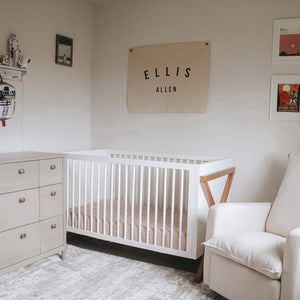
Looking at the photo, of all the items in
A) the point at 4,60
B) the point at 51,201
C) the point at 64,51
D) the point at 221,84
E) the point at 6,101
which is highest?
the point at 64,51

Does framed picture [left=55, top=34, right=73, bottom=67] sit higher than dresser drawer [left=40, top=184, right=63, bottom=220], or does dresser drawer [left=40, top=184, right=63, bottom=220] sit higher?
framed picture [left=55, top=34, right=73, bottom=67]

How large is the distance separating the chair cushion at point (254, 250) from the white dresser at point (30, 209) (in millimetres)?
1204

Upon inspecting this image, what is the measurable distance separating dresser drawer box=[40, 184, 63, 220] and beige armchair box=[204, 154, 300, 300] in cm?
117

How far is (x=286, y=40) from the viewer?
2.78 metres

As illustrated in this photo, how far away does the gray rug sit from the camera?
7.27ft

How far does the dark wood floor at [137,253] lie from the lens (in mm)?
2762

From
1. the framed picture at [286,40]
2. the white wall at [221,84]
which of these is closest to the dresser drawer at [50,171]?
the white wall at [221,84]

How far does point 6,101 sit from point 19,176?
0.69 m

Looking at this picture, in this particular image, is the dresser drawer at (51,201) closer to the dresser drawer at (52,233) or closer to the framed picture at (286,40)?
the dresser drawer at (52,233)

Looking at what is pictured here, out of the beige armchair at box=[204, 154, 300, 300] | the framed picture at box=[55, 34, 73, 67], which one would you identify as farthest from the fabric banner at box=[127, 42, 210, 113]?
the beige armchair at box=[204, 154, 300, 300]

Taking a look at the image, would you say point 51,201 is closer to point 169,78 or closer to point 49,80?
point 49,80

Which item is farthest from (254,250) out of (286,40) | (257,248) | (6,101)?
(6,101)

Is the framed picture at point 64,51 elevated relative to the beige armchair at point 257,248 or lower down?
elevated

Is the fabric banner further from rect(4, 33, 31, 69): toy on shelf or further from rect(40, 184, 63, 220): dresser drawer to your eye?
rect(40, 184, 63, 220): dresser drawer
